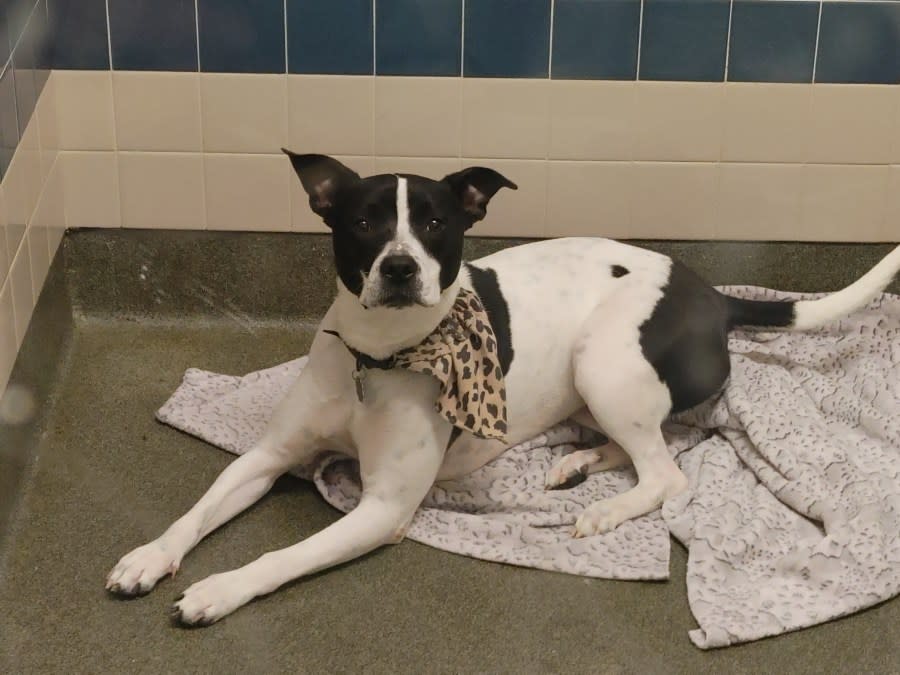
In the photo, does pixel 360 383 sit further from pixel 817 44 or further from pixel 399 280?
pixel 817 44

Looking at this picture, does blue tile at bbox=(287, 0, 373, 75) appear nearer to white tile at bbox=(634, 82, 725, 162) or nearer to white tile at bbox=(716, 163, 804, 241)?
white tile at bbox=(634, 82, 725, 162)

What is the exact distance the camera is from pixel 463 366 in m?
2.67

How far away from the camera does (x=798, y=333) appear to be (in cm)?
346

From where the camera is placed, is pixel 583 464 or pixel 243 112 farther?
pixel 243 112

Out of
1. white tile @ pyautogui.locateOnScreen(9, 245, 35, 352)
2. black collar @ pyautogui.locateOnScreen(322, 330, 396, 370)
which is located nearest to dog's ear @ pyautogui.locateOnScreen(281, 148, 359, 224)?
black collar @ pyautogui.locateOnScreen(322, 330, 396, 370)

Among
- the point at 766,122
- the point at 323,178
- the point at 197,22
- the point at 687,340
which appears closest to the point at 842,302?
the point at 687,340

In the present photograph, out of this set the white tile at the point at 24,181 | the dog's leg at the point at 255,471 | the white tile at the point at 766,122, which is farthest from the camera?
the white tile at the point at 766,122

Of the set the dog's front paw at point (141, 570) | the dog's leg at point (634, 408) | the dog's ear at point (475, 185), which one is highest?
the dog's ear at point (475, 185)

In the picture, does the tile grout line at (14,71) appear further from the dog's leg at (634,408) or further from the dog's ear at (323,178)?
the dog's leg at (634,408)

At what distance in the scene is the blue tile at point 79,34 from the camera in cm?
333

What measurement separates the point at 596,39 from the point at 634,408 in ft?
3.28

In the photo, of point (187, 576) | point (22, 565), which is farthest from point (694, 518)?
point (22, 565)

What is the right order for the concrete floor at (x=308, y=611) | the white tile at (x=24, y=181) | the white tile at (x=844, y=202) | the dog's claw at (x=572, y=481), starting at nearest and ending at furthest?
1. the concrete floor at (x=308, y=611)
2. the white tile at (x=24, y=181)
3. the dog's claw at (x=572, y=481)
4. the white tile at (x=844, y=202)

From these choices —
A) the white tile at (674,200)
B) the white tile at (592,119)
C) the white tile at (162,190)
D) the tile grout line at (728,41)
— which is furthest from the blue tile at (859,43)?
the white tile at (162,190)
